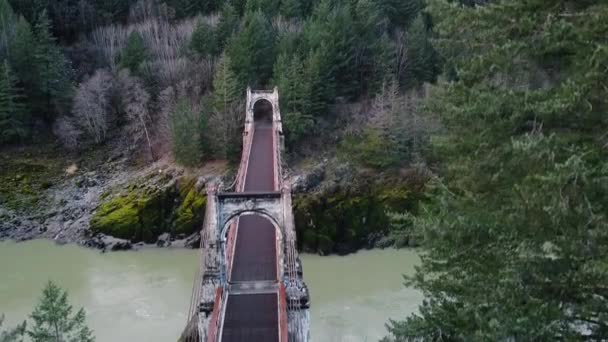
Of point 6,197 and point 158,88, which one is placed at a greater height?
point 158,88

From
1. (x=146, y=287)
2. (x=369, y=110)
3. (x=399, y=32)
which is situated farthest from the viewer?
(x=399, y=32)

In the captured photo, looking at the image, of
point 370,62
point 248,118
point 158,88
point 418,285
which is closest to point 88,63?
point 158,88

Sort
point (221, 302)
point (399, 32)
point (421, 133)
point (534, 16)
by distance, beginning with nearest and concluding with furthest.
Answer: point (534, 16), point (221, 302), point (421, 133), point (399, 32)

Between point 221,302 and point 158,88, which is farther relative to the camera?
point 158,88

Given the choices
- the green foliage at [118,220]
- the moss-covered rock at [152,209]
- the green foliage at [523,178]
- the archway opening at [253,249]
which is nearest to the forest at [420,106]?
the green foliage at [523,178]

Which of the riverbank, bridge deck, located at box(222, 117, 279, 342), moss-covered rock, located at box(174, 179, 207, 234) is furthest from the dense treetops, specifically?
bridge deck, located at box(222, 117, 279, 342)

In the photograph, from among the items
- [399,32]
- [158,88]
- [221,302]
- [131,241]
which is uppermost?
[399,32]

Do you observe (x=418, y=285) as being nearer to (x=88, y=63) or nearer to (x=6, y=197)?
(x=6, y=197)

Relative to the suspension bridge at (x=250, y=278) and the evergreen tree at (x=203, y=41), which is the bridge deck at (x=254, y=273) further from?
the evergreen tree at (x=203, y=41)
